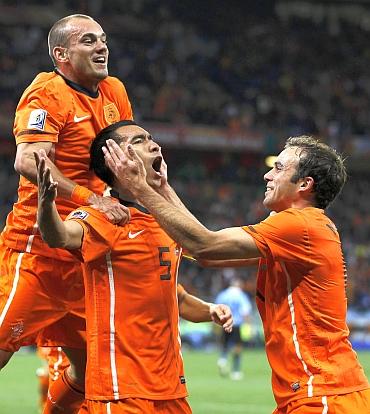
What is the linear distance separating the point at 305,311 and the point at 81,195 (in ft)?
4.92

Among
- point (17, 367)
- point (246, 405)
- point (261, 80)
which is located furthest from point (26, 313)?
point (261, 80)

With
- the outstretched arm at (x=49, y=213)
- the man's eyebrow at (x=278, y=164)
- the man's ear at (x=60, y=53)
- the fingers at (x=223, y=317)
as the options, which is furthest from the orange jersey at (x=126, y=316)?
the man's ear at (x=60, y=53)

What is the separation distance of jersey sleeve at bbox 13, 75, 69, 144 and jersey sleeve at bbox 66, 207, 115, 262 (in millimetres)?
1081

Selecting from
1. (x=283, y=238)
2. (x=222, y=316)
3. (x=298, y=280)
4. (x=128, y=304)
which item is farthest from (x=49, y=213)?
(x=222, y=316)

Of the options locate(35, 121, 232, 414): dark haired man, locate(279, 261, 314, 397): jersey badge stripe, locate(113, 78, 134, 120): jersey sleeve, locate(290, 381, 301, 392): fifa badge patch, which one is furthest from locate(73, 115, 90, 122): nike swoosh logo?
locate(290, 381, 301, 392): fifa badge patch

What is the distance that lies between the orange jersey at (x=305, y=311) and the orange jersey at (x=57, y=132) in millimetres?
1547

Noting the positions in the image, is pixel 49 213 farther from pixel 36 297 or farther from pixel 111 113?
pixel 111 113

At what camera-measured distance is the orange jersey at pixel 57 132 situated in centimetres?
628

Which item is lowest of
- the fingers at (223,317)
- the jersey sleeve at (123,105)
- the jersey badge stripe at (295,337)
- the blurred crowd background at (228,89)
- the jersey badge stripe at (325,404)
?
the jersey badge stripe at (325,404)

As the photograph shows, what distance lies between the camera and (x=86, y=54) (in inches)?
257

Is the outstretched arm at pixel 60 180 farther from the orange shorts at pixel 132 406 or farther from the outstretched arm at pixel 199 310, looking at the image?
the orange shorts at pixel 132 406

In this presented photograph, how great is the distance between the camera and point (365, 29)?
39.2 meters

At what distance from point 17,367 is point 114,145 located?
16.9m

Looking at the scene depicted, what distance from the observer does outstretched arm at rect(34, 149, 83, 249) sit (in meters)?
5.00
